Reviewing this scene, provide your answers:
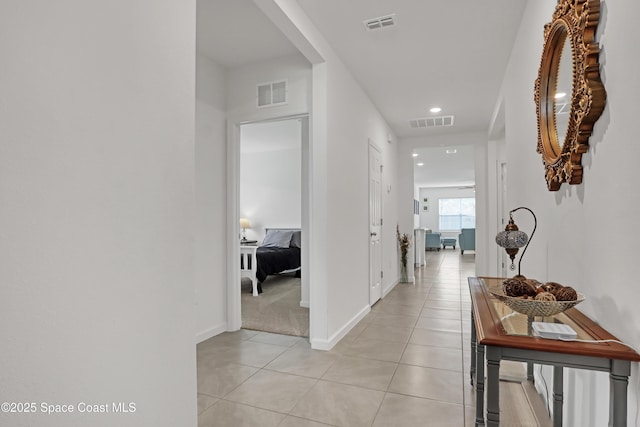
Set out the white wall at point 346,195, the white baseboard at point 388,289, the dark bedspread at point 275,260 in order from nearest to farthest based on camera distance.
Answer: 1. the white wall at point 346,195
2. the white baseboard at point 388,289
3. the dark bedspread at point 275,260

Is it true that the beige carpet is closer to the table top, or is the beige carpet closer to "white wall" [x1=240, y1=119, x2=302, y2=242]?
"white wall" [x1=240, y1=119, x2=302, y2=242]

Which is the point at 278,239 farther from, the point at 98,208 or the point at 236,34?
the point at 98,208

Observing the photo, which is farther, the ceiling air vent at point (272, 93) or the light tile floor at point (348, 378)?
the ceiling air vent at point (272, 93)

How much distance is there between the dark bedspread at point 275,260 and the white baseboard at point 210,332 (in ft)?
6.47

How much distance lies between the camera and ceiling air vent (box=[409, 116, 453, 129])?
540 cm

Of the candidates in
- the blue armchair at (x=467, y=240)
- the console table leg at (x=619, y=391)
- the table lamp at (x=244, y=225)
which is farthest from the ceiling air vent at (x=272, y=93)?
the blue armchair at (x=467, y=240)

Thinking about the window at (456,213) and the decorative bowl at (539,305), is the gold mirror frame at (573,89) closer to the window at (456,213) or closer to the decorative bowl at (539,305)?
the decorative bowl at (539,305)

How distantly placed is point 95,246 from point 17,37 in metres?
0.58

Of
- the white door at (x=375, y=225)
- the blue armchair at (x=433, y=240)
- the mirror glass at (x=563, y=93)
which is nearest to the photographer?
the mirror glass at (x=563, y=93)

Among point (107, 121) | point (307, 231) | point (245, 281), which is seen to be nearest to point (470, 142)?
point (307, 231)

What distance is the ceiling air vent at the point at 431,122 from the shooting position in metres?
5.40

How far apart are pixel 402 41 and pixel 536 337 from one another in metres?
2.69

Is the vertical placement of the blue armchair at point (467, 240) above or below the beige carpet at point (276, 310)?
above

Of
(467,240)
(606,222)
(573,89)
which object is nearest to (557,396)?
(606,222)
